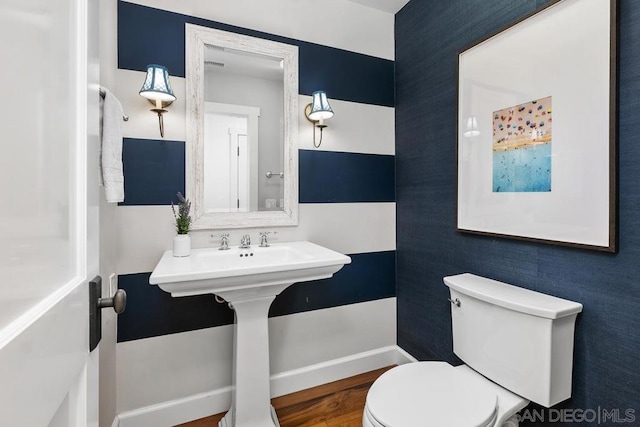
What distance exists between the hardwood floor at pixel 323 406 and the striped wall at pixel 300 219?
16cm

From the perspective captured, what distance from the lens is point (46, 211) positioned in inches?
15.4

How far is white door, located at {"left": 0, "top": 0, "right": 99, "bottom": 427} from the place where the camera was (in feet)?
0.99

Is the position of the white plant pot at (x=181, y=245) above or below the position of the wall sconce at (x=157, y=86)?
below

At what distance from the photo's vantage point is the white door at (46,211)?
302 millimetres

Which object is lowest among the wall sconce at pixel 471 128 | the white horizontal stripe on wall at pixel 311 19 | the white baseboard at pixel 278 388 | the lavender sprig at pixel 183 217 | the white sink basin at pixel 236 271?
the white baseboard at pixel 278 388

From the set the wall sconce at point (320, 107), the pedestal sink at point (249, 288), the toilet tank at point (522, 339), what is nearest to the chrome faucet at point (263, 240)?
the pedestal sink at point (249, 288)

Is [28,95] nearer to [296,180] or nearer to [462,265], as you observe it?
[296,180]

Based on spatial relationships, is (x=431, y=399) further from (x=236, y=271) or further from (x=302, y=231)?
(x=302, y=231)

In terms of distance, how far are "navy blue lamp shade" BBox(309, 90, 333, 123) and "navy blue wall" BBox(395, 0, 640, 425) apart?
23.3 inches

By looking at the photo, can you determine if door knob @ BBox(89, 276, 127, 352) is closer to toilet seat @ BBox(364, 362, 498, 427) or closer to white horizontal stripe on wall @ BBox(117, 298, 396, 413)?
toilet seat @ BBox(364, 362, 498, 427)

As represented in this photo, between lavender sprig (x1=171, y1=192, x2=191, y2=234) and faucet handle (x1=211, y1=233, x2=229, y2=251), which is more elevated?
lavender sprig (x1=171, y1=192, x2=191, y2=234)

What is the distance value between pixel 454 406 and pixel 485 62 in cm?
152

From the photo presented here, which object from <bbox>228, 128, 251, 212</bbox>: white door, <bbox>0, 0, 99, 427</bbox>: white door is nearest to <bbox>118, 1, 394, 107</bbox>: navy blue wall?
<bbox>228, 128, 251, 212</bbox>: white door

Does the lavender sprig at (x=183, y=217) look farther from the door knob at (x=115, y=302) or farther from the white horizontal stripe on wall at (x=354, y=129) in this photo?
the door knob at (x=115, y=302)
